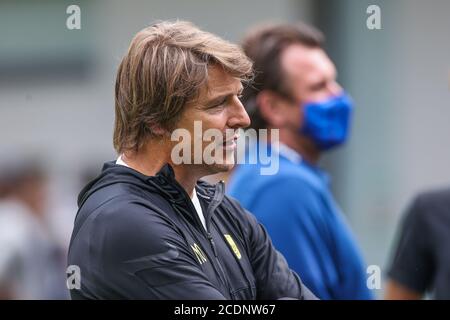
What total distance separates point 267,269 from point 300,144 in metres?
1.66

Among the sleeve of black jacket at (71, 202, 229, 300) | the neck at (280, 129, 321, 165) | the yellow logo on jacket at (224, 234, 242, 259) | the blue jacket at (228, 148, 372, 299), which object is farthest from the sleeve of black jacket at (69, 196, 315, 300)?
the neck at (280, 129, 321, 165)

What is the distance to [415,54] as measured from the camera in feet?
31.9

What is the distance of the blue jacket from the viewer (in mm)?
4133

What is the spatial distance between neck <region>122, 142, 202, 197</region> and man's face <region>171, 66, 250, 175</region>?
3 cm

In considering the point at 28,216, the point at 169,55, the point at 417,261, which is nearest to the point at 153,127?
the point at 169,55

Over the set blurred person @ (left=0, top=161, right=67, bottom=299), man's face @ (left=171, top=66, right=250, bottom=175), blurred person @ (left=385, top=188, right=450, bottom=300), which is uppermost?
man's face @ (left=171, top=66, right=250, bottom=175)

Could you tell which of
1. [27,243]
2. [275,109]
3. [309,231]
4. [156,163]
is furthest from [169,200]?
[27,243]

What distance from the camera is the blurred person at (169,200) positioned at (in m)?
2.64

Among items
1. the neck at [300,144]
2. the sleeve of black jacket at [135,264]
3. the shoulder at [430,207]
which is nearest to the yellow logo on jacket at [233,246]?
the sleeve of black jacket at [135,264]

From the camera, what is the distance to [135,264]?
2627 millimetres

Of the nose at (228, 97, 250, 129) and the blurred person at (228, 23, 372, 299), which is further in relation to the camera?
the blurred person at (228, 23, 372, 299)

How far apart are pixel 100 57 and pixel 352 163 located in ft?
8.22

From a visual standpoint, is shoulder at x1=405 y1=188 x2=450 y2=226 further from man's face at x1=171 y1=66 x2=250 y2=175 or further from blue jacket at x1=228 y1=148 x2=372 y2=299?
man's face at x1=171 y1=66 x2=250 y2=175
